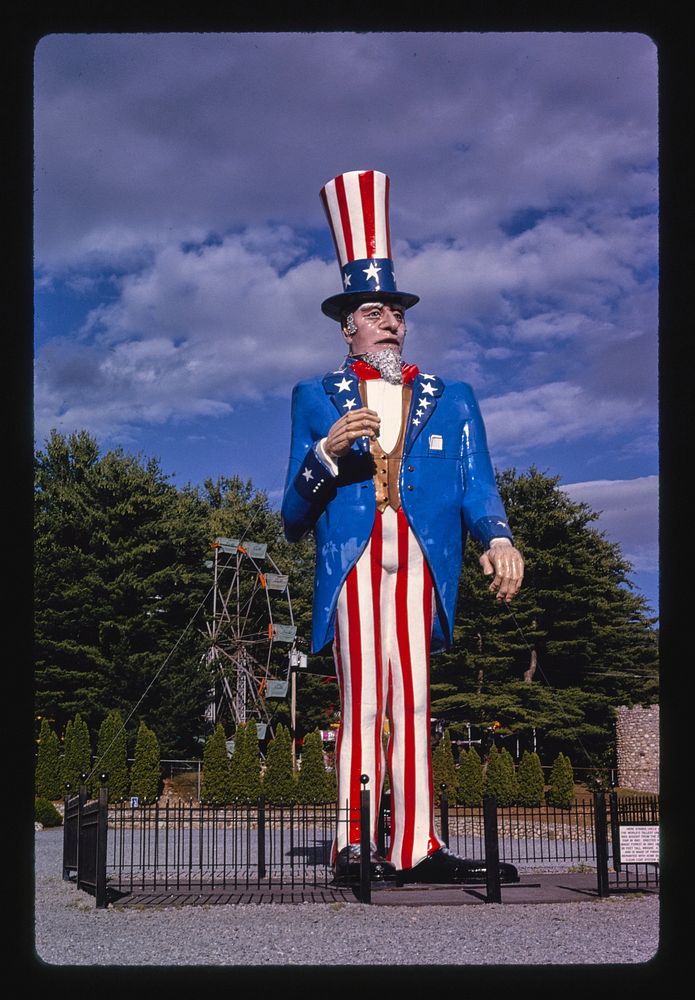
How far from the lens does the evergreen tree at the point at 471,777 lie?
20.5 m

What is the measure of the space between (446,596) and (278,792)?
542 inches

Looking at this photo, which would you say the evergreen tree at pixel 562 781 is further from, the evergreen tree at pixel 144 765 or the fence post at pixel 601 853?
the fence post at pixel 601 853

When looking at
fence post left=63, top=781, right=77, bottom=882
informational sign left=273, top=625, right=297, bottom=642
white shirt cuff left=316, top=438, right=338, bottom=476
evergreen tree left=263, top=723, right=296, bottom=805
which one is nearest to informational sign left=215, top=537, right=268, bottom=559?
informational sign left=273, top=625, right=297, bottom=642

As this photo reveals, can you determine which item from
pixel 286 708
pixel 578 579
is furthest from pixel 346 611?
pixel 286 708

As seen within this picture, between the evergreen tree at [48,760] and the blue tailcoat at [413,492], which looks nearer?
the blue tailcoat at [413,492]

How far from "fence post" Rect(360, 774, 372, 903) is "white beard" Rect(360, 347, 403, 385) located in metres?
2.82

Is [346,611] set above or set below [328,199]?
below

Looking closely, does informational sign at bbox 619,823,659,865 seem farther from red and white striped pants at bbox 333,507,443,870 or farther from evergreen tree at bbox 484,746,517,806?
evergreen tree at bbox 484,746,517,806

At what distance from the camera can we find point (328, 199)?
7996 mm

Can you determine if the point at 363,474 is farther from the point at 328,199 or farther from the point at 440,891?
the point at 440,891

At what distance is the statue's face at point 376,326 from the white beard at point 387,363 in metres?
0.03

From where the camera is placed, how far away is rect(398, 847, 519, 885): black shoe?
7668mm

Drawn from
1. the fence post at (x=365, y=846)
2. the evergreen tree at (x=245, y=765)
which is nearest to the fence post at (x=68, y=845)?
the fence post at (x=365, y=846)

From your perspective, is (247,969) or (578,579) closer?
(247,969)
